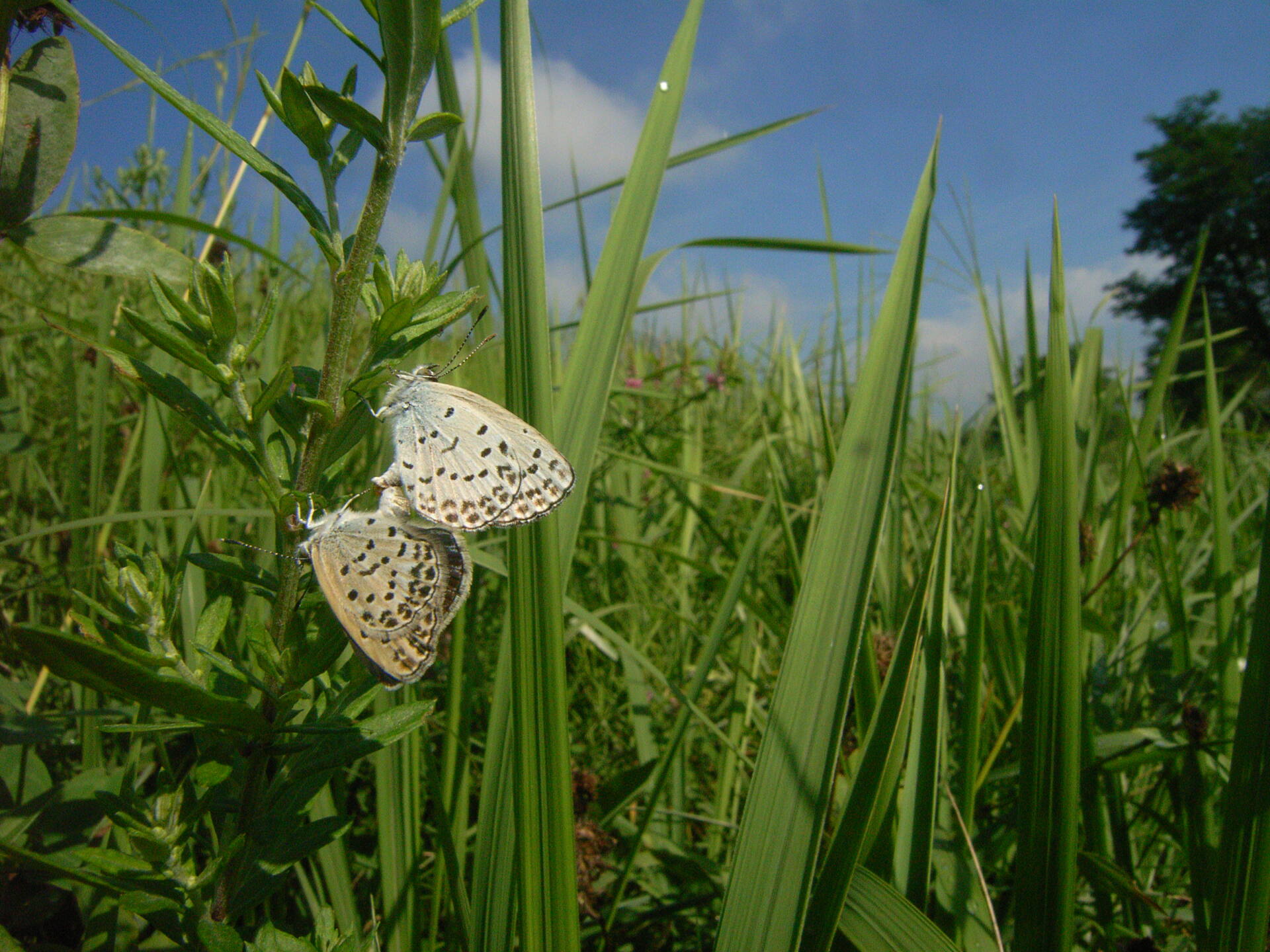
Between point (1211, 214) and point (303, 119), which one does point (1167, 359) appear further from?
point (1211, 214)

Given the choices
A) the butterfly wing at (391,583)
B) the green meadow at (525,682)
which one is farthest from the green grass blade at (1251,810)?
the butterfly wing at (391,583)

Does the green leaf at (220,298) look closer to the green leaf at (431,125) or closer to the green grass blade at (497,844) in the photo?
the green leaf at (431,125)

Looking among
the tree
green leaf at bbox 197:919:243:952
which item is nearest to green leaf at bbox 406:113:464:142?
green leaf at bbox 197:919:243:952

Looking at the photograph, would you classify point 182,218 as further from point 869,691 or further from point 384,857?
point 869,691

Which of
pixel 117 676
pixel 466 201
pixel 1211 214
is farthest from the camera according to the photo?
pixel 1211 214

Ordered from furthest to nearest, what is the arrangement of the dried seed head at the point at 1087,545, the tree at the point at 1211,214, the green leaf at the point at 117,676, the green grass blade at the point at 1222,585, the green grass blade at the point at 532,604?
the tree at the point at 1211,214 < the dried seed head at the point at 1087,545 < the green grass blade at the point at 1222,585 < the green grass blade at the point at 532,604 < the green leaf at the point at 117,676

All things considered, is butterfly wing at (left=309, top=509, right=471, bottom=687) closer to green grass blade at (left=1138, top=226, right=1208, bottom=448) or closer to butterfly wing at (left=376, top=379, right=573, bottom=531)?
butterfly wing at (left=376, top=379, right=573, bottom=531)

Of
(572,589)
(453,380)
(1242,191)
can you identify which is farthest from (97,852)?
(1242,191)

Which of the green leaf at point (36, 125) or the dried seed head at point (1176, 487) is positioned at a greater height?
the green leaf at point (36, 125)

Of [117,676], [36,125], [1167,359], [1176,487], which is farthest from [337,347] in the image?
[1176,487]
